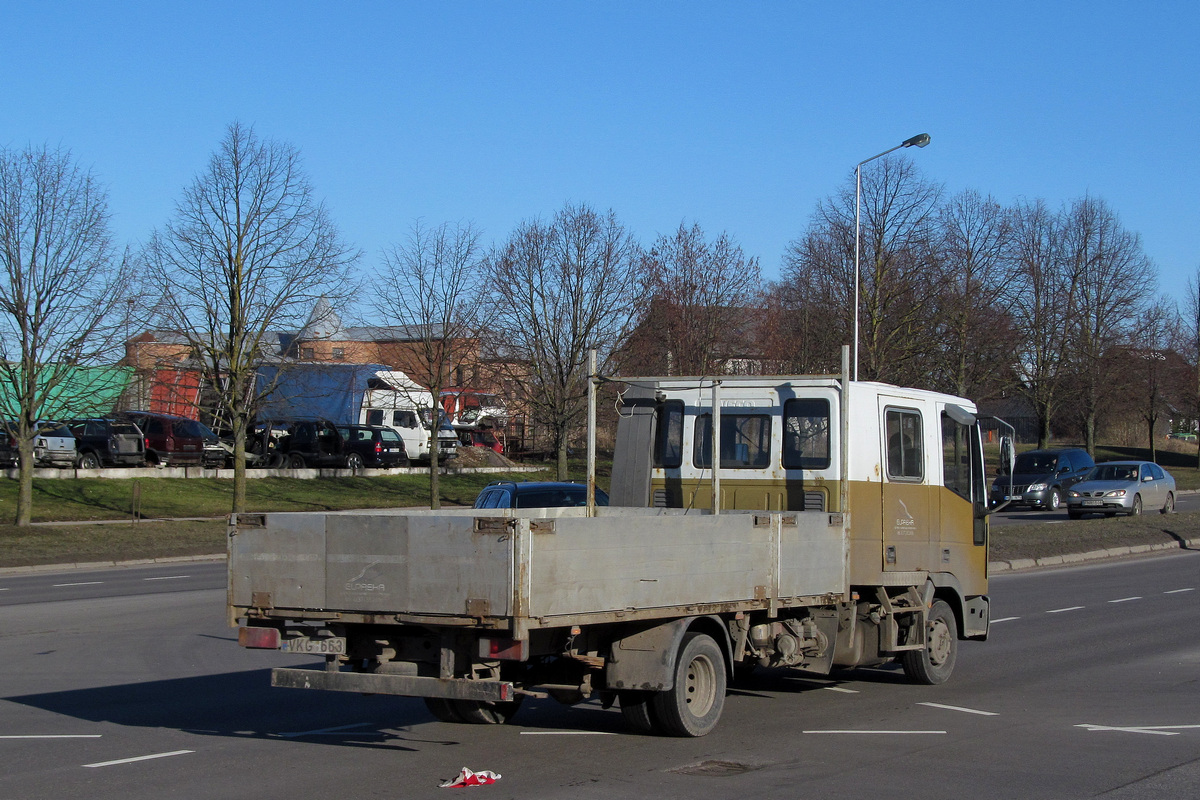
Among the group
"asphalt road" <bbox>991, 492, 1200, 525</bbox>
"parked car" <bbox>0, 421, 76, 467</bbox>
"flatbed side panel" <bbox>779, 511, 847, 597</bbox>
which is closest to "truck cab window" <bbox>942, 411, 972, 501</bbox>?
"flatbed side panel" <bbox>779, 511, 847, 597</bbox>

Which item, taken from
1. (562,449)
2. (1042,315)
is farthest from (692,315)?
(1042,315)

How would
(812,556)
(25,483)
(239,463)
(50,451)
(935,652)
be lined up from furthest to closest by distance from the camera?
(50,451), (239,463), (25,483), (935,652), (812,556)

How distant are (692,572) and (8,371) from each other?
2365 cm

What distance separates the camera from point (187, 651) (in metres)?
12.4

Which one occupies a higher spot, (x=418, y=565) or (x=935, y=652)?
(x=418, y=565)

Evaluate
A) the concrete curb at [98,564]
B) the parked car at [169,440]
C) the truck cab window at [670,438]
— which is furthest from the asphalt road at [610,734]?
the parked car at [169,440]

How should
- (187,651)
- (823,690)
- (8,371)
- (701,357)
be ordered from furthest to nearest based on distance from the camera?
1. (701,357)
2. (8,371)
3. (187,651)
4. (823,690)

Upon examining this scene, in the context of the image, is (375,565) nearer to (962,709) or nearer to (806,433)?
(806,433)

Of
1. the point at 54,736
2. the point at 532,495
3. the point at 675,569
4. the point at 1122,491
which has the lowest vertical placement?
the point at 54,736

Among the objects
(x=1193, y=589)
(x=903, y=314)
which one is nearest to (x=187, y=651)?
(x=1193, y=589)

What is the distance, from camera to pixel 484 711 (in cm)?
852

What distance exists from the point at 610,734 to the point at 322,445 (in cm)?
3540

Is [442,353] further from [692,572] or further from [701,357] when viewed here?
[692,572]

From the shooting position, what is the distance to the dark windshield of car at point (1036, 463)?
38.0m
